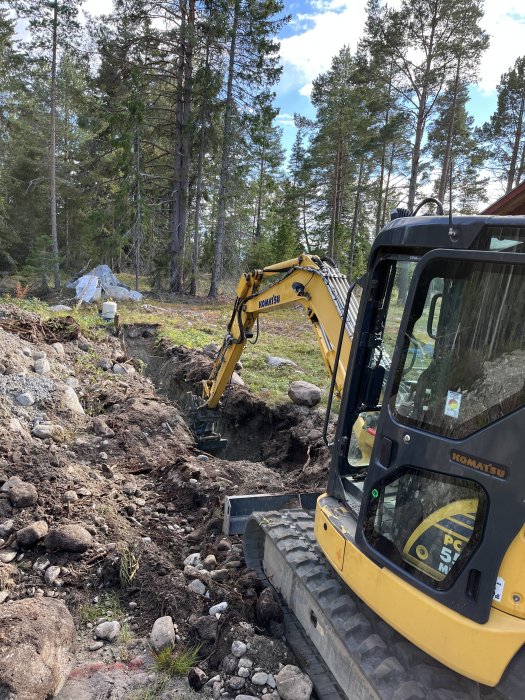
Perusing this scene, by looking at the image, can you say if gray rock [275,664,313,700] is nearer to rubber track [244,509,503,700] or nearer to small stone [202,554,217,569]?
rubber track [244,509,503,700]

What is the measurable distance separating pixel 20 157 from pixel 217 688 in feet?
90.7

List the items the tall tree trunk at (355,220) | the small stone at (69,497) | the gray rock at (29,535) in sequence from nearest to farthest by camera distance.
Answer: the gray rock at (29,535)
the small stone at (69,497)
the tall tree trunk at (355,220)

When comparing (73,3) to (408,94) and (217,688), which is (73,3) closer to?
(408,94)

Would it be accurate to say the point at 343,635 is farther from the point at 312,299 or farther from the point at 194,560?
the point at 312,299

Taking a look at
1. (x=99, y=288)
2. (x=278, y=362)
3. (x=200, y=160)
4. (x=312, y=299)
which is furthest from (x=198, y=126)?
(x=312, y=299)

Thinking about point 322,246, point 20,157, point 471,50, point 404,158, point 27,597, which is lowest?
point 27,597

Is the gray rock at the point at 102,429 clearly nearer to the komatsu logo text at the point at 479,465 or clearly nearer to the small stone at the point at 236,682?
the small stone at the point at 236,682

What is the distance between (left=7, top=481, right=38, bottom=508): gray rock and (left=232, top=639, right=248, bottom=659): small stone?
7.48 feet

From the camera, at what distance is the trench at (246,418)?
733cm

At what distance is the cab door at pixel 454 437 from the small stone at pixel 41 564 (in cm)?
258

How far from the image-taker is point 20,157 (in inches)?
975

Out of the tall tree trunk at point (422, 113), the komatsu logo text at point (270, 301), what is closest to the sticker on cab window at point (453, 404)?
the komatsu logo text at point (270, 301)

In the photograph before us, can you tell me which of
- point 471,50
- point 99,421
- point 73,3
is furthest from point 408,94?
point 99,421

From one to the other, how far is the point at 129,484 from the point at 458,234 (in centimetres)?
434
